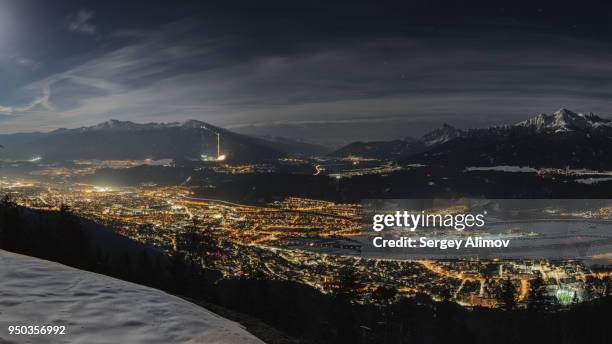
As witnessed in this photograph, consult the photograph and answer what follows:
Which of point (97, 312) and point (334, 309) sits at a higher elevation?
A: point (97, 312)

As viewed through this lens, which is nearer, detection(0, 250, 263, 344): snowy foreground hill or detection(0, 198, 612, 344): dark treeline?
detection(0, 250, 263, 344): snowy foreground hill

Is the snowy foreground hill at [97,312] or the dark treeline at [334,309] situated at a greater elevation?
the snowy foreground hill at [97,312]

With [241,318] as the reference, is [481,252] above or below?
below

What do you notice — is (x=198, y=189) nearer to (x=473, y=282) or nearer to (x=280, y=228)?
(x=280, y=228)

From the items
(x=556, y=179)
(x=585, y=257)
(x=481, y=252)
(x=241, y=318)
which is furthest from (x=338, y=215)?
(x=556, y=179)

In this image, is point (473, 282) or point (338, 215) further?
point (338, 215)

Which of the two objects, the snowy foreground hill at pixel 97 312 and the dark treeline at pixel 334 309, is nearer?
the snowy foreground hill at pixel 97 312

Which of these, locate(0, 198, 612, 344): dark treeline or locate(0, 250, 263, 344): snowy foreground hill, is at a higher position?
locate(0, 250, 263, 344): snowy foreground hill

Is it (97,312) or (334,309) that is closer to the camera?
(97,312)
